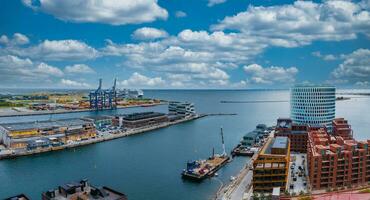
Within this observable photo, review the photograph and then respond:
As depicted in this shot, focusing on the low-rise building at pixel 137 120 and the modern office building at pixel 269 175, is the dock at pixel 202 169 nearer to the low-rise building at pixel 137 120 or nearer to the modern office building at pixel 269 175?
the modern office building at pixel 269 175

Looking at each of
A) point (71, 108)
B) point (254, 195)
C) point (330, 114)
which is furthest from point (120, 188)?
point (71, 108)

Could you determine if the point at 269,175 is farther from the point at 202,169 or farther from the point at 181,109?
the point at 181,109

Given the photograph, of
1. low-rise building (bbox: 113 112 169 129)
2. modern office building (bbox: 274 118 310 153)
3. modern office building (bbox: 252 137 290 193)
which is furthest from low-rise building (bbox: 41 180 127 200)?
low-rise building (bbox: 113 112 169 129)

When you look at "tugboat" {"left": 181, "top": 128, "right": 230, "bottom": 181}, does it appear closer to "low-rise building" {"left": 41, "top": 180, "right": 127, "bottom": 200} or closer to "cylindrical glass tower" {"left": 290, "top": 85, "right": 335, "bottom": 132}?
"low-rise building" {"left": 41, "top": 180, "right": 127, "bottom": 200}

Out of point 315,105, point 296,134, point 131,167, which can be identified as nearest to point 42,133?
point 131,167

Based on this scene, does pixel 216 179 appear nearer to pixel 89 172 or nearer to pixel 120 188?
pixel 120 188
